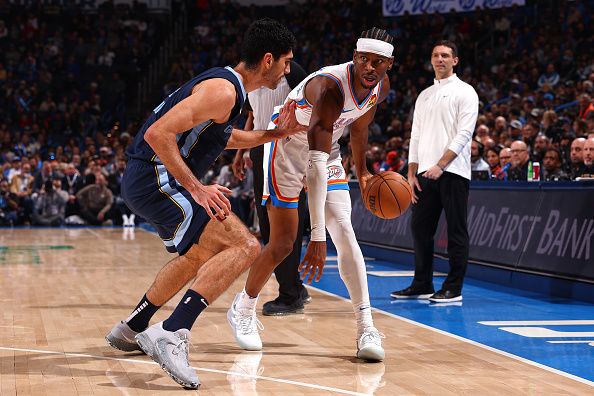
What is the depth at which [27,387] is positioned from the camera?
4.42 m

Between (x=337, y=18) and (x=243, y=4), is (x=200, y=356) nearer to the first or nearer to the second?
(x=337, y=18)

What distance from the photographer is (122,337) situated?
17.4 ft

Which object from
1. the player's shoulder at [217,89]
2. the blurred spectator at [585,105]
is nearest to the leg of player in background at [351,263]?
the player's shoulder at [217,89]

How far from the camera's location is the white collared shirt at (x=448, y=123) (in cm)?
771

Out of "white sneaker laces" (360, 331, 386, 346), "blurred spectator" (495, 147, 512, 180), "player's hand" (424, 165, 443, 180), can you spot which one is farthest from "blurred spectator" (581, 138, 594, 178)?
"white sneaker laces" (360, 331, 386, 346)

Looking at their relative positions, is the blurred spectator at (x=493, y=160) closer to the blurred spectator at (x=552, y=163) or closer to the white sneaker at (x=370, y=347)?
the blurred spectator at (x=552, y=163)

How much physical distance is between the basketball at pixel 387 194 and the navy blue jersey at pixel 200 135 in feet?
4.46

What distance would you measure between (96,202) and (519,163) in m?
12.1

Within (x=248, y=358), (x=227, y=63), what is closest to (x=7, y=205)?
(x=227, y=63)

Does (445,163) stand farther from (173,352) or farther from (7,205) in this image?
(7,205)

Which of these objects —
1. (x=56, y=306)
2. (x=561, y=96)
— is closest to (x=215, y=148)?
(x=56, y=306)

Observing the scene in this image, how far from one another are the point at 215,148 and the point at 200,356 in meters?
1.26

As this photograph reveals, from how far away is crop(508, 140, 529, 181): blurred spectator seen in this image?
426 inches

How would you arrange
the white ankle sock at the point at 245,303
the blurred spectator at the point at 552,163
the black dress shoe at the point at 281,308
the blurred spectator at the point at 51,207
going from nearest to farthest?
1. the white ankle sock at the point at 245,303
2. the black dress shoe at the point at 281,308
3. the blurred spectator at the point at 552,163
4. the blurred spectator at the point at 51,207
